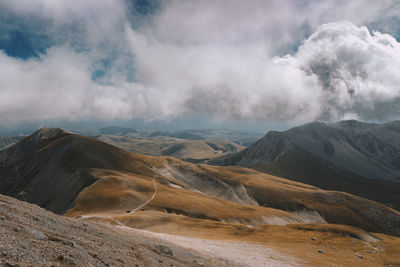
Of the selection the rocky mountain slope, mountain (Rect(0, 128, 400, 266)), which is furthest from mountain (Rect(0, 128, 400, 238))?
the rocky mountain slope

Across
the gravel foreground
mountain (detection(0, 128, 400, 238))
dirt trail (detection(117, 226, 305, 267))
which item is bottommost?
mountain (detection(0, 128, 400, 238))

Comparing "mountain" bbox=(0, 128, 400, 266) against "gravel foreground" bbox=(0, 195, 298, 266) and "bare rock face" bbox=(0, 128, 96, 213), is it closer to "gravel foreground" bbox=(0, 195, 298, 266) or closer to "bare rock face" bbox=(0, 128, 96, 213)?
"gravel foreground" bbox=(0, 195, 298, 266)

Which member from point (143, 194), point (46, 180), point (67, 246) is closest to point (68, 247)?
point (67, 246)

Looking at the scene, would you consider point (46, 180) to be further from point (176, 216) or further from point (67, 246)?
point (67, 246)

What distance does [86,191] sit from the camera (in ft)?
348

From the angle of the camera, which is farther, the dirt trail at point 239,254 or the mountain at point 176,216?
the dirt trail at point 239,254

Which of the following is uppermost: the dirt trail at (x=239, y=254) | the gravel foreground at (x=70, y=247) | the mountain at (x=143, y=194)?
the gravel foreground at (x=70, y=247)

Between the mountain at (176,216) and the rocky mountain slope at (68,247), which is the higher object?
the rocky mountain slope at (68,247)

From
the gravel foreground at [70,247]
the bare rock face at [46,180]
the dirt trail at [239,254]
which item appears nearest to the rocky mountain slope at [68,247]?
the gravel foreground at [70,247]

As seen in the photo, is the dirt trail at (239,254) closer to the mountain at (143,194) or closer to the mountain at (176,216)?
the mountain at (176,216)

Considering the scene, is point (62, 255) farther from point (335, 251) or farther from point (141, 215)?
point (335, 251)

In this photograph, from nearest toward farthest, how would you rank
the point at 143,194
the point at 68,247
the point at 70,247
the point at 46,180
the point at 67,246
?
the point at 68,247 → the point at 67,246 → the point at 70,247 → the point at 143,194 → the point at 46,180

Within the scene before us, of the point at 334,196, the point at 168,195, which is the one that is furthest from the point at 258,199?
the point at 168,195

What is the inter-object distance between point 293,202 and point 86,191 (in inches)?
5657
